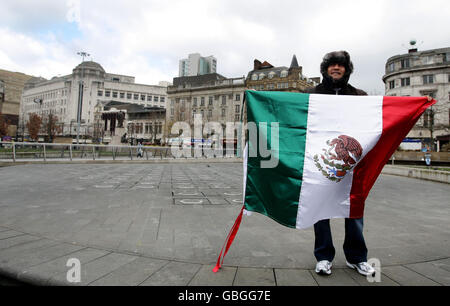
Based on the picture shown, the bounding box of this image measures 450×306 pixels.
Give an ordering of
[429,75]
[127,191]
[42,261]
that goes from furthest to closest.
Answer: [429,75], [127,191], [42,261]

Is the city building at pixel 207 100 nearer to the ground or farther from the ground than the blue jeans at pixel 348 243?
farther from the ground

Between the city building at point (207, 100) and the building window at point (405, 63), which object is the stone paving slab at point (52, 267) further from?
the building window at point (405, 63)

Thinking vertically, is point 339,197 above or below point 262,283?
above

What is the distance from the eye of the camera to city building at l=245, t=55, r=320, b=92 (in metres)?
57.0

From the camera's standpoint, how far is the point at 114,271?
2676 millimetres

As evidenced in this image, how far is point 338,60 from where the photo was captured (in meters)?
2.97

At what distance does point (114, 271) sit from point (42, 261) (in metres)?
0.90

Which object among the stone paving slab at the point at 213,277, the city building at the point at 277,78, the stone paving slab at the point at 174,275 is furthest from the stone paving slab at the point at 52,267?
the city building at the point at 277,78

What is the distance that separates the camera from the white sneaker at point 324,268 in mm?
2681

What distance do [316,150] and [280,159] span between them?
0.40 meters

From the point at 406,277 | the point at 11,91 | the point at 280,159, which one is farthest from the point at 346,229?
the point at 11,91

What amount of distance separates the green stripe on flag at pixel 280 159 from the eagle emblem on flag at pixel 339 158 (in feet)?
0.74
